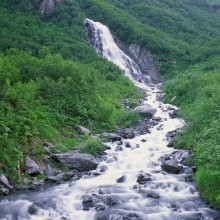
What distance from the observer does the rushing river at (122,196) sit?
12.7 metres

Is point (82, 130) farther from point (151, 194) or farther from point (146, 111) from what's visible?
point (146, 111)

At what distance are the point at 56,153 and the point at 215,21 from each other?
239ft

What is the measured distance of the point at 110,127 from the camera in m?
23.9

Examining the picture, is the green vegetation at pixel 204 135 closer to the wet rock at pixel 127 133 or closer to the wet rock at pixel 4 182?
the wet rock at pixel 127 133

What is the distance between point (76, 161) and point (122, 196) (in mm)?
3626

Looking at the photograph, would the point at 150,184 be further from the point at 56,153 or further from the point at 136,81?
the point at 136,81

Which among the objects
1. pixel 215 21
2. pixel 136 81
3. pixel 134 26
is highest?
pixel 215 21

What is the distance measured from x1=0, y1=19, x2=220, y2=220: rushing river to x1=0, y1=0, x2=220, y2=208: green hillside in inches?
38.1

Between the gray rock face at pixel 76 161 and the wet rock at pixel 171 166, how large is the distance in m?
3.32

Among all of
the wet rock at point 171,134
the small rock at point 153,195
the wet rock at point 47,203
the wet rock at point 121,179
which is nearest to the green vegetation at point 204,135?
the wet rock at point 171,134

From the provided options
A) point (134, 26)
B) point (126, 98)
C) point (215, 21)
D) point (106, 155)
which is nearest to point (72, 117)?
point (106, 155)

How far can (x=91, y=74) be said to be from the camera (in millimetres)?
27922

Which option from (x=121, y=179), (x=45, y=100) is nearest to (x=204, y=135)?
(x=121, y=179)

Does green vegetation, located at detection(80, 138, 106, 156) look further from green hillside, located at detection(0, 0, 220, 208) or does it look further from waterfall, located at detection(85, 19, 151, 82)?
waterfall, located at detection(85, 19, 151, 82)
